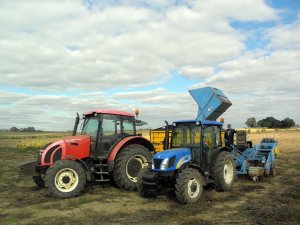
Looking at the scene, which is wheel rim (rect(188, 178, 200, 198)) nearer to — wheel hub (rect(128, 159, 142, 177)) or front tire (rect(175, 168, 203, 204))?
front tire (rect(175, 168, 203, 204))

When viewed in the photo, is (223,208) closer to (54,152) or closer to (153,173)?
(153,173)

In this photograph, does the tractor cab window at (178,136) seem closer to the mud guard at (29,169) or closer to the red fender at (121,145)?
the red fender at (121,145)

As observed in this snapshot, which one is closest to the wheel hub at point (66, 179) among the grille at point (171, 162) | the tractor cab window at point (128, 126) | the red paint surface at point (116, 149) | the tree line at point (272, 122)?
the red paint surface at point (116, 149)

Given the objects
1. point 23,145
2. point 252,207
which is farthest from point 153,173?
point 23,145

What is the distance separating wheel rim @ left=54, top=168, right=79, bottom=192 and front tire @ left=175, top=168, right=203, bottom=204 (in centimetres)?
274

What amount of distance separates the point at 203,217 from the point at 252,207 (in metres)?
1.33

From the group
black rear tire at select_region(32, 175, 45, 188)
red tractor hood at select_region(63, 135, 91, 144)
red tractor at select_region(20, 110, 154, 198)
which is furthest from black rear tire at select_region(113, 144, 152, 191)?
black rear tire at select_region(32, 175, 45, 188)

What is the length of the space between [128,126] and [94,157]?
4.90 ft

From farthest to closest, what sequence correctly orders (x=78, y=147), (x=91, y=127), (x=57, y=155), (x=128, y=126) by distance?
(x=128, y=126) < (x=91, y=127) < (x=78, y=147) < (x=57, y=155)

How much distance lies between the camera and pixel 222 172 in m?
8.87

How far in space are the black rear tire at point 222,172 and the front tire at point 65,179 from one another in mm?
3456

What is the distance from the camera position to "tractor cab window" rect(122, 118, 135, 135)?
33.9ft

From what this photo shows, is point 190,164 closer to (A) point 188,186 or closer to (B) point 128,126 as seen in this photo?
(A) point 188,186

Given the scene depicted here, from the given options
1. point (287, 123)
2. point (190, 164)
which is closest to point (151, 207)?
point (190, 164)
